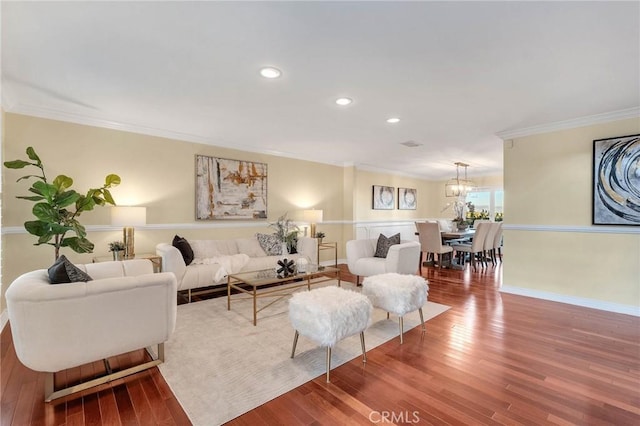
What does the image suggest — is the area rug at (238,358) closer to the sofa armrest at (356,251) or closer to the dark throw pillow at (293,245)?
the sofa armrest at (356,251)

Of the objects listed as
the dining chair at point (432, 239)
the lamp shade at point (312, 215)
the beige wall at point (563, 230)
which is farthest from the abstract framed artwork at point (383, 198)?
the beige wall at point (563, 230)

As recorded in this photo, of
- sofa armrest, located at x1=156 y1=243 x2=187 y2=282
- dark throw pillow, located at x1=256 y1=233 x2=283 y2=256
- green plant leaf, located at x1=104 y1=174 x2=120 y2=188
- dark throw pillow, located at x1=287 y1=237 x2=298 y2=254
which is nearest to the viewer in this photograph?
green plant leaf, located at x1=104 y1=174 x2=120 y2=188

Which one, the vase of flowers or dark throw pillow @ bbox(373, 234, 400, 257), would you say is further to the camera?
dark throw pillow @ bbox(373, 234, 400, 257)

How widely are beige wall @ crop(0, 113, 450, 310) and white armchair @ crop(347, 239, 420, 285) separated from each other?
1712 millimetres

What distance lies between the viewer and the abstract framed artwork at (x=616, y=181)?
3.43m

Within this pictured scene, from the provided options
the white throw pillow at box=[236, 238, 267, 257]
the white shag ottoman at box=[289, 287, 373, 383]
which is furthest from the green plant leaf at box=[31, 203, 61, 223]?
the white shag ottoman at box=[289, 287, 373, 383]

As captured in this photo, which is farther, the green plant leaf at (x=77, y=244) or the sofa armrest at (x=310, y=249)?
the sofa armrest at (x=310, y=249)

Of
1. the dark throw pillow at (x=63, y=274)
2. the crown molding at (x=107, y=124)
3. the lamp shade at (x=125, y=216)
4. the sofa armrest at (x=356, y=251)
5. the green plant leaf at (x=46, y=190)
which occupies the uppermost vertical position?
the crown molding at (x=107, y=124)

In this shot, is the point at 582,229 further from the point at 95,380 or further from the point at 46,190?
the point at 46,190

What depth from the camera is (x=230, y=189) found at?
4.98 metres

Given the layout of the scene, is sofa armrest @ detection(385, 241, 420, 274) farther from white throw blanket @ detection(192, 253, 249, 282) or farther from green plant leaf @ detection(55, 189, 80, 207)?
green plant leaf @ detection(55, 189, 80, 207)

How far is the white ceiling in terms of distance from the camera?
1770mm

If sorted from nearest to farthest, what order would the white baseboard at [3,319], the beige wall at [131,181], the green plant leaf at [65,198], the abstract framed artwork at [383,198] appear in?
the green plant leaf at [65,198] → the white baseboard at [3,319] → the beige wall at [131,181] → the abstract framed artwork at [383,198]

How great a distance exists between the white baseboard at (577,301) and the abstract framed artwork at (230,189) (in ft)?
14.1
